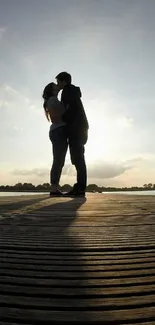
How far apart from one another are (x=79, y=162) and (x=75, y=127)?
0.57m

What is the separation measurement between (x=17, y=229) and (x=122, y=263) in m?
0.83

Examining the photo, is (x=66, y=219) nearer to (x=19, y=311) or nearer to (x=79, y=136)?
(x=19, y=311)

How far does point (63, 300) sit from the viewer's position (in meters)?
0.83

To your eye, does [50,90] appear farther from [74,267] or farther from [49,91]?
[74,267]

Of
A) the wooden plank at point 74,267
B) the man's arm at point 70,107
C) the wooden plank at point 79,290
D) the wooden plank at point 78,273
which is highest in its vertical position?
the man's arm at point 70,107

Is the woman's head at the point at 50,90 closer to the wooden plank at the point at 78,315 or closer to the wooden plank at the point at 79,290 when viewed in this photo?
the wooden plank at the point at 79,290

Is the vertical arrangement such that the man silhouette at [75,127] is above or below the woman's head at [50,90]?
below

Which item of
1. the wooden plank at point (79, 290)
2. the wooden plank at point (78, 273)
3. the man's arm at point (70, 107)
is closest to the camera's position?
the wooden plank at point (79, 290)

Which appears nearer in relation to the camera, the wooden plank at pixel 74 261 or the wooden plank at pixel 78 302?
the wooden plank at pixel 78 302

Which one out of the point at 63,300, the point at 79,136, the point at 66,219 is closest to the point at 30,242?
the point at 63,300

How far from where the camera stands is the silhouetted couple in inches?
235

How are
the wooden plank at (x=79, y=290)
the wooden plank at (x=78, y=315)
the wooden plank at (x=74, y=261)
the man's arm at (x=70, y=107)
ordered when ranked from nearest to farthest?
the wooden plank at (x=78, y=315), the wooden plank at (x=79, y=290), the wooden plank at (x=74, y=261), the man's arm at (x=70, y=107)

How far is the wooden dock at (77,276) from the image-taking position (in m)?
0.75

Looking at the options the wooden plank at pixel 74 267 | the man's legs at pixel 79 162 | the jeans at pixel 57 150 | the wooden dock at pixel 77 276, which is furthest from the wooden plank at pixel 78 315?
the jeans at pixel 57 150
